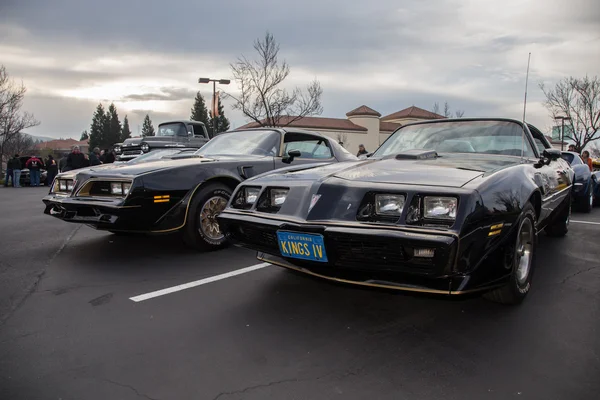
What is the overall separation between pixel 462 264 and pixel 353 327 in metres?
0.83

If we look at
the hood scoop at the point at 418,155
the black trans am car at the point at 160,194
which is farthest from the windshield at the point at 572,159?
the black trans am car at the point at 160,194

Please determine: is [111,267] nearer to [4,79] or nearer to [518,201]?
[518,201]

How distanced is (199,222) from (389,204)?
101 inches

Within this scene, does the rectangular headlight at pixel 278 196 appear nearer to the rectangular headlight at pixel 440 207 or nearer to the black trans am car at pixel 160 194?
the black trans am car at pixel 160 194

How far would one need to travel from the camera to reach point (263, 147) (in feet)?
17.4

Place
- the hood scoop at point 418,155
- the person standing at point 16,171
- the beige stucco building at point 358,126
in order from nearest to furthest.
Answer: the hood scoop at point 418,155 → the person standing at point 16,171 → the beige stucco building at point 358,126

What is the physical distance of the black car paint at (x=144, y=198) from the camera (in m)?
4.01

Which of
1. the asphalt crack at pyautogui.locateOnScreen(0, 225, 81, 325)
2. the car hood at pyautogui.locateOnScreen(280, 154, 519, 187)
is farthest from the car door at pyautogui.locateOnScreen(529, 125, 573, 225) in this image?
the asphalt crack at pyautogui.locateOnScreen(0, 225, 81, 325)

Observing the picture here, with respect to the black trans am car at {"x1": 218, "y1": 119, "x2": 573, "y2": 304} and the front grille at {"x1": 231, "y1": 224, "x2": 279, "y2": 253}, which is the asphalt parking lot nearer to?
the black trans am car at {"x1": 218, "y1": 119, "x2": 573, "y2": 304}

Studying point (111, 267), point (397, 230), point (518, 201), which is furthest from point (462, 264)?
point (111, 267)

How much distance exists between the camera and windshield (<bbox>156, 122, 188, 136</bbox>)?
13.7 metres

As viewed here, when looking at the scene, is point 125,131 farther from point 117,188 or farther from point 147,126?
point 117,188

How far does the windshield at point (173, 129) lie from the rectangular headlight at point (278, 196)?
11.4 m

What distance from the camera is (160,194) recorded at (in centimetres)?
414
